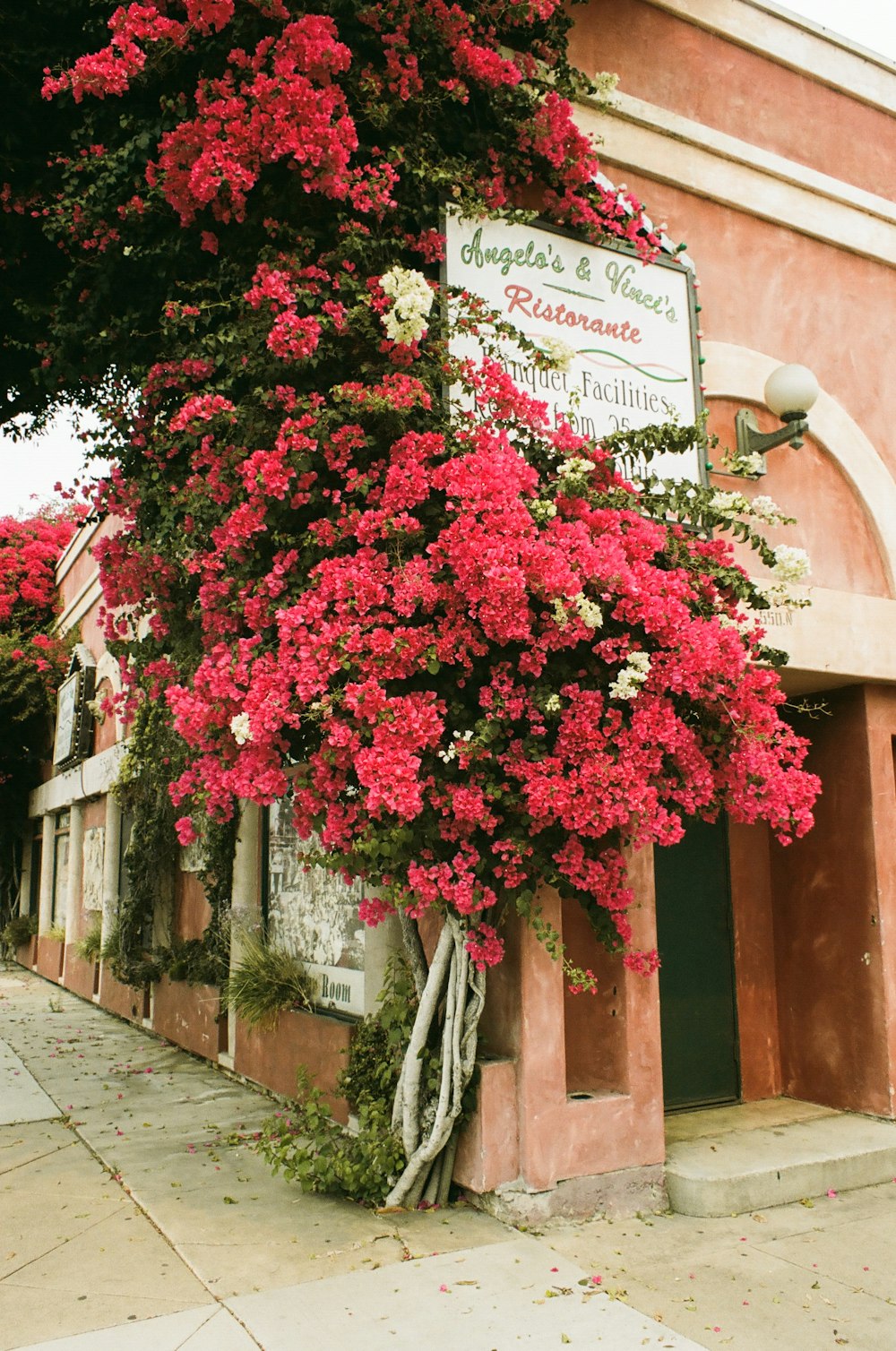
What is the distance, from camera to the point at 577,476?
16.3 feet

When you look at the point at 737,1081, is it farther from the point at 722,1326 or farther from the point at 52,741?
the point at 52,741

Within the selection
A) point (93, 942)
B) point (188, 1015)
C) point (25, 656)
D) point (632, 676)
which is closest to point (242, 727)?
point (632, 676)

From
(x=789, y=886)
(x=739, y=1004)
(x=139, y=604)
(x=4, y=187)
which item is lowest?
(x=739, y=1004)

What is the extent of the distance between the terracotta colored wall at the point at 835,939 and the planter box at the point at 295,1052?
10.1 ft

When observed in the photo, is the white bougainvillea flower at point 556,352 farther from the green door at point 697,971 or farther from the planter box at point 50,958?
the planter box at point 50,958

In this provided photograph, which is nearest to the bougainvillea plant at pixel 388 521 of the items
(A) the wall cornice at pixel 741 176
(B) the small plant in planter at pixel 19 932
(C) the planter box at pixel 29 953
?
(A) the wall cornice at pixel 741 176

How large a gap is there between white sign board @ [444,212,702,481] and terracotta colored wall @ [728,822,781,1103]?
8.74 feet

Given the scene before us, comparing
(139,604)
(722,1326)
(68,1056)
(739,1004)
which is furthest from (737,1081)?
(68,1056)

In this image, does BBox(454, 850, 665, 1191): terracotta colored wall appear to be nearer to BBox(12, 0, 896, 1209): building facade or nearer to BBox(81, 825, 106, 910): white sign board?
BBox(12, 0, 896, 1209): building facade

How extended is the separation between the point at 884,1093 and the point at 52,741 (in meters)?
14.2

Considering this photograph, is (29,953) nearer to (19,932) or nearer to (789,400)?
(19,932)

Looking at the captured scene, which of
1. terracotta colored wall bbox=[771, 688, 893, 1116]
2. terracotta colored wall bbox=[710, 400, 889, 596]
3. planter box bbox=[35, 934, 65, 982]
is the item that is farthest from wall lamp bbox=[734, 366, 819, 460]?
planter box bbox=[35, 934, 65, 982]

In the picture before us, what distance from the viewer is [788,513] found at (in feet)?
23.1

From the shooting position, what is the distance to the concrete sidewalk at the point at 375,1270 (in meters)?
3.91
